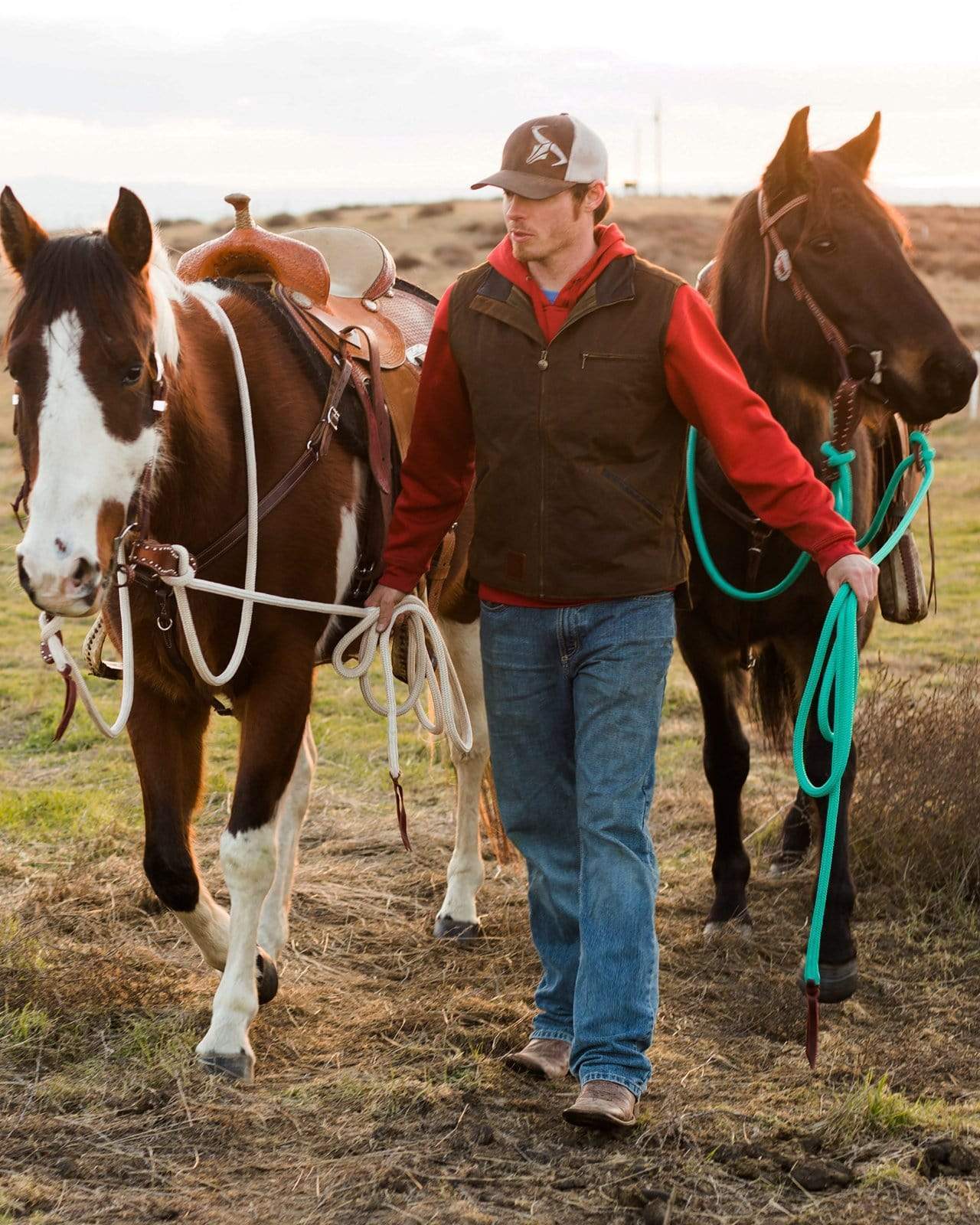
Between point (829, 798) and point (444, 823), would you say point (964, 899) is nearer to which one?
point (829, 798)

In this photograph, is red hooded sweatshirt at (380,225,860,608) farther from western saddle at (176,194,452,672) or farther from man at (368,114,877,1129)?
western saddle at (176,194,452,672)

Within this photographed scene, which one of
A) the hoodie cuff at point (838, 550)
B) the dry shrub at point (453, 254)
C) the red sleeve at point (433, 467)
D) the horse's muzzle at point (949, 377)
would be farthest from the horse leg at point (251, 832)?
the dry shrub at point (453, 254)

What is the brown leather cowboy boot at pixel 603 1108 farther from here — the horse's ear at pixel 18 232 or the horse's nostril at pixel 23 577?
the horse's ear at pixel 18 232

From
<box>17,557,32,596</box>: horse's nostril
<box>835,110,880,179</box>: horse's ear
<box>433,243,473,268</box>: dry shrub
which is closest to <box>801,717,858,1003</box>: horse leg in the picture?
<box>835,110,880,179</box>: horse's ear

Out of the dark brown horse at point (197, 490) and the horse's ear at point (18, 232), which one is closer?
the dark brown horse at point (197, 490)

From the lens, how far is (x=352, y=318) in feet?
13.0

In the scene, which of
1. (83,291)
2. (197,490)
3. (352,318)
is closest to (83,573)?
(83,291)

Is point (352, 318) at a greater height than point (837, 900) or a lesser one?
greater

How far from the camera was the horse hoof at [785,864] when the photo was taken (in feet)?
15.2

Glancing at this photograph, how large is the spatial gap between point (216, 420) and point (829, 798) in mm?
1612

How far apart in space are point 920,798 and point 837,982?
1.05 meters

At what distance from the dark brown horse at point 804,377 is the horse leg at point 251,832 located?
4.36 ft

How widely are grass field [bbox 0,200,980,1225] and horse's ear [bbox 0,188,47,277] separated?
0.66 m

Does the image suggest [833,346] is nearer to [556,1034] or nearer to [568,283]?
[568,283]
